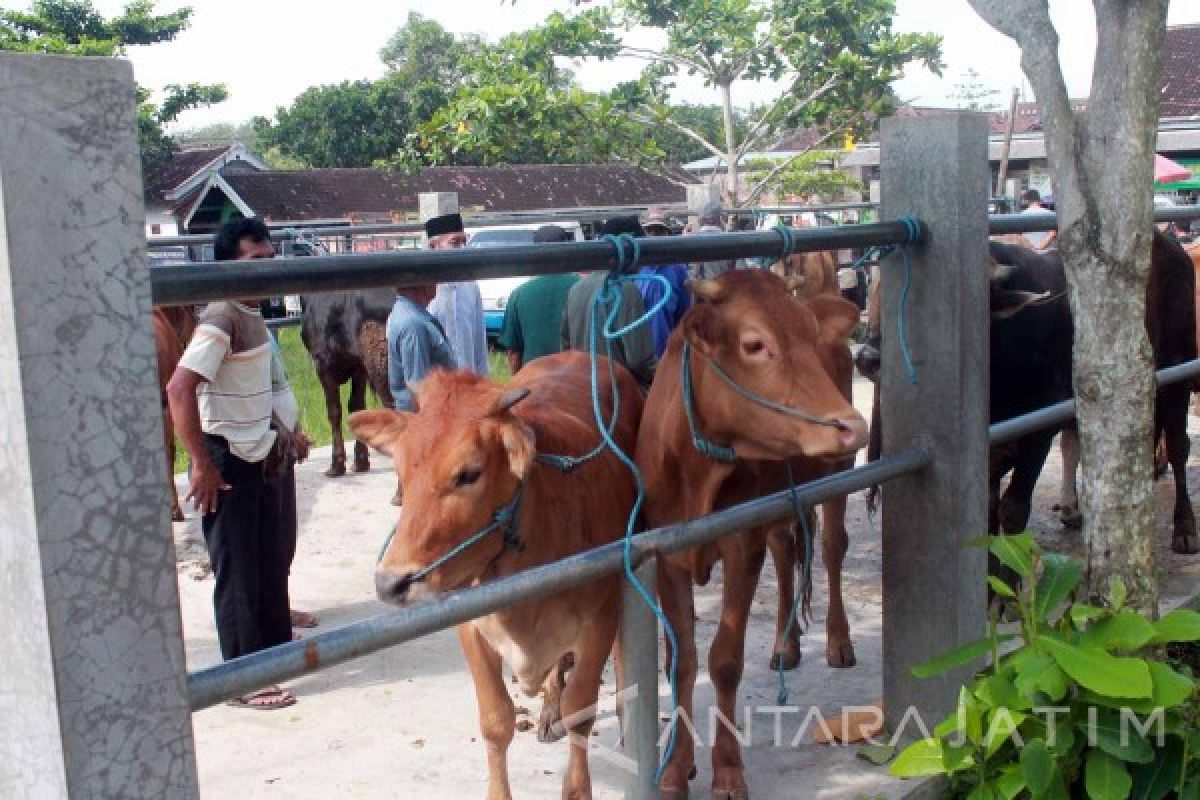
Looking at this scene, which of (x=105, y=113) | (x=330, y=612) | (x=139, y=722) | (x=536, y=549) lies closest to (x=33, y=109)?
(x=105, y=113)

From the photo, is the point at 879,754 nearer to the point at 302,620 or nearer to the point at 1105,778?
the point at 1105,778

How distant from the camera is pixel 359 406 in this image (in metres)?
10.1

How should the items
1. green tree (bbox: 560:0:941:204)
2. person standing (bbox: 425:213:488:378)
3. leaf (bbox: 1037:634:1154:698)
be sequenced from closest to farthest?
leaf (bbox: 1037:634:1154:698) < person standing (bbox: 425:213:488:378) < green tree (bbox: 560:0:941:204)

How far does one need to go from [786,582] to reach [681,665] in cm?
119

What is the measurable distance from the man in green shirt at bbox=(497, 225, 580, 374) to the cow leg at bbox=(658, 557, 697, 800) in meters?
3.68

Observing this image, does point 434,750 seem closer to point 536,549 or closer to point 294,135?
point 536,549

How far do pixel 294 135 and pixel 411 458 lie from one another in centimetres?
5821

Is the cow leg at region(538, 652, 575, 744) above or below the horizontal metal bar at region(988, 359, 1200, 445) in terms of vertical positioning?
below

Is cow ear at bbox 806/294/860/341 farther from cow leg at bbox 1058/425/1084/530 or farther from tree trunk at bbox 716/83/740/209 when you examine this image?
tree trunk at bbox 716/83/740/209

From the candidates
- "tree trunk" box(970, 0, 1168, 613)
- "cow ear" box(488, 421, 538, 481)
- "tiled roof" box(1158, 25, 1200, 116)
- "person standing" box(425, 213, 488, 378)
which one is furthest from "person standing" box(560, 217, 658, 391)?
"tiled roof" box(1158, 25, 1200, 116)

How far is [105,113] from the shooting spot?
1716 millimetres

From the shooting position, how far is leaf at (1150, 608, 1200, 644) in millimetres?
3088

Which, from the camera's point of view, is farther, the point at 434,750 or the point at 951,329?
the point at 434,750

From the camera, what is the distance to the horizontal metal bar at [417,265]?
6.43ft
